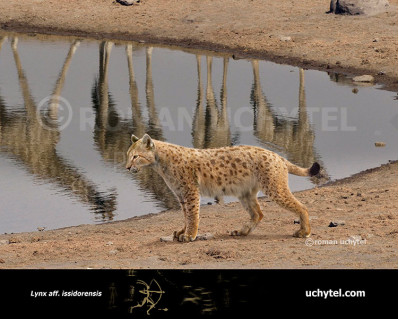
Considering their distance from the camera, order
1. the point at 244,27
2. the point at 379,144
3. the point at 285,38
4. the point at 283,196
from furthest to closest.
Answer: the point at 244,27
the point at 285,38
the point at 379,144
the point at 283,196

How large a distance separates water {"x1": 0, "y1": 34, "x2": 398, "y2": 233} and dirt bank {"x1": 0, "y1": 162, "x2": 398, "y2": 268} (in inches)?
79.1

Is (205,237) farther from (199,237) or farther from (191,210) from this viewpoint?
(191,210)

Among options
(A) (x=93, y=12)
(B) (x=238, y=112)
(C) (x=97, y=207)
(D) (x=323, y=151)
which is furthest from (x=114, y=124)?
(A) (x=93, y=12)

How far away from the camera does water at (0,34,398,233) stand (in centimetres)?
1952

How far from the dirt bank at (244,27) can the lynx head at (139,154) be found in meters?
19.0

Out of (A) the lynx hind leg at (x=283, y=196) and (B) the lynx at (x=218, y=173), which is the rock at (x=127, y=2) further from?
(A) the lynx hind leg at (x=283, y=196)

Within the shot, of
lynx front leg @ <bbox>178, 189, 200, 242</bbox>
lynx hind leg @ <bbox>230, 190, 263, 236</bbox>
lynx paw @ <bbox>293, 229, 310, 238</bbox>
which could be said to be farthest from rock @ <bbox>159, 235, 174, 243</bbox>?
lynx paw @ <bbox>293, 229, 310, 238</bbox>

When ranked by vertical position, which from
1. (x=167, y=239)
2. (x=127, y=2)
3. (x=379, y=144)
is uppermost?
(x=167, y=239)

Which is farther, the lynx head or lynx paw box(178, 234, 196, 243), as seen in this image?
lynx paw box(178, 234, 196, 243)

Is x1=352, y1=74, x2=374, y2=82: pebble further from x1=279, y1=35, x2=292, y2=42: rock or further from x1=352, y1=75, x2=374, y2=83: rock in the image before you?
x1=279, y1=35, x2=292, y2=42: rock

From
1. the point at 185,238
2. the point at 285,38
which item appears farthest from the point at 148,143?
the point at 285,38

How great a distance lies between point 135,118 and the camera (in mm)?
26578

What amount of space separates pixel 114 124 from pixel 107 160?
151 inches

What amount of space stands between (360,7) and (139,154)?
26132 millimetres
